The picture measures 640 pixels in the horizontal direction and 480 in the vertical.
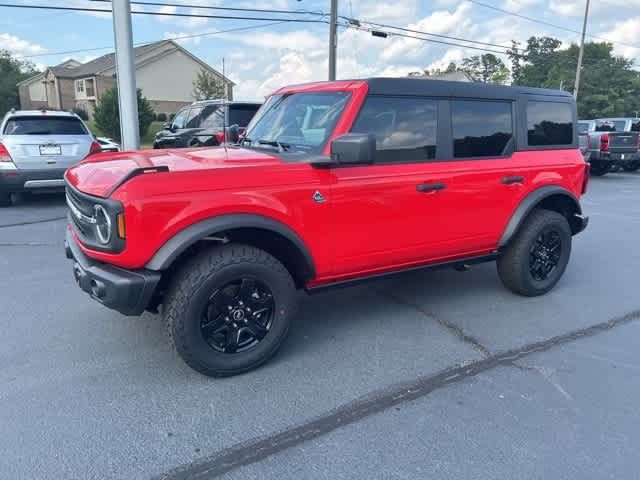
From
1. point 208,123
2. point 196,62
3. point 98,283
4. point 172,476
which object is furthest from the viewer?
point 196,62

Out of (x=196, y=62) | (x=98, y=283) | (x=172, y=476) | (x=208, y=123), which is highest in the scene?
(x=196, y=62)

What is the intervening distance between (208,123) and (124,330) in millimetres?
8589

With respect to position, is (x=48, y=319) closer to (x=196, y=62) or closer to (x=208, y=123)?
(x=208, y=123)

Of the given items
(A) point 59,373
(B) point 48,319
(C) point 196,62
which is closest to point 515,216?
(A) point 59,373

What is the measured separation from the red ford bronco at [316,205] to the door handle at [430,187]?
0.04 ft

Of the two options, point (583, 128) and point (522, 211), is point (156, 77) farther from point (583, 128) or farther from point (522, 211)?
point (522, 211)

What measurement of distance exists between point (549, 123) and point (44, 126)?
812cm

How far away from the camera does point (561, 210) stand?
4855 mm

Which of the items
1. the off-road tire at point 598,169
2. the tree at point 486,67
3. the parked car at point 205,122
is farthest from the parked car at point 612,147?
the tree at point 486,67

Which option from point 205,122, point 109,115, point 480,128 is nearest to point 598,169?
point 205,122

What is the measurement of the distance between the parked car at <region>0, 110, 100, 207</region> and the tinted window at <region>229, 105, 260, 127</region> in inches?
122

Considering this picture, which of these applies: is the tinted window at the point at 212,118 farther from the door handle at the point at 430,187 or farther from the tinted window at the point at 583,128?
the tinted window at the point at 583,128

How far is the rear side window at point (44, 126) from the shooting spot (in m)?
8.32

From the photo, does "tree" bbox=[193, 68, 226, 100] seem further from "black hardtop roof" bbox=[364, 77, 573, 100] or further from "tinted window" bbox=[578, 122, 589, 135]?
"black hardtop roof" bbox=[364, 77, 573, 100]
